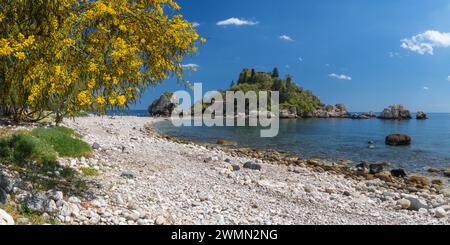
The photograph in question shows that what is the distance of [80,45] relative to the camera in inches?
414

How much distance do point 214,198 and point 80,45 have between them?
7097 millimetres

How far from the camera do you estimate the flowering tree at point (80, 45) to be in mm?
9578

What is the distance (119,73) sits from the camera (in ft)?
34.2

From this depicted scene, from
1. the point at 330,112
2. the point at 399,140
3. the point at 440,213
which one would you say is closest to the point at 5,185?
the point at 440,213

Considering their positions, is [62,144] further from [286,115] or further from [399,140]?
[286,115]

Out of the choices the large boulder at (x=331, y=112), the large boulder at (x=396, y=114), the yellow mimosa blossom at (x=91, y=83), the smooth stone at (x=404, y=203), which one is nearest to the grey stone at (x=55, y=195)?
the yellow mimosa blossom at (x=91, y=83)

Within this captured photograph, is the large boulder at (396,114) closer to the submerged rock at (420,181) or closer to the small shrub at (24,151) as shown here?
the submerged rock at (420,181)

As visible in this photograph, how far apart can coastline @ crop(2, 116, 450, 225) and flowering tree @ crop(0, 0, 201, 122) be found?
9.92 feet

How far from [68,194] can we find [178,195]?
3.83m

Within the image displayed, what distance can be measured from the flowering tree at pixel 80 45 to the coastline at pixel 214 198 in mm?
3023

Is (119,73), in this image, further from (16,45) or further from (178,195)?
(178,195)

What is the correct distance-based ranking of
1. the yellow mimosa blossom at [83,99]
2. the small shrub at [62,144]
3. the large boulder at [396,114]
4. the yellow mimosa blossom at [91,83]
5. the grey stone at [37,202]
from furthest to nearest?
the large boulder at [396,114] → the small shrub at [62,144] → the yellow mimosa blossom at [91,83] → the grey stone at [37,202] → the yellow mimosa blossom at [83,99]

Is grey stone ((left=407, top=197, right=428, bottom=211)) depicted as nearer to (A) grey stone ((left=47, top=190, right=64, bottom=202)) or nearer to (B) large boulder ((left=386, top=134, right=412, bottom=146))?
(A) grey stone ((left=47, top=190, right=64, bottom=202))
